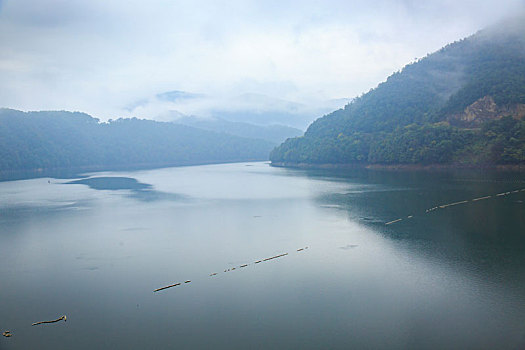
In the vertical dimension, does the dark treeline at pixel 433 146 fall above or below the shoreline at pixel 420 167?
above

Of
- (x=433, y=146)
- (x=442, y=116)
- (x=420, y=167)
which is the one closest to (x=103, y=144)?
(x=442, y=116)

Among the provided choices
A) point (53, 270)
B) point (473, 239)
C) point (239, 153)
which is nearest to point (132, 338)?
point (53, 270)

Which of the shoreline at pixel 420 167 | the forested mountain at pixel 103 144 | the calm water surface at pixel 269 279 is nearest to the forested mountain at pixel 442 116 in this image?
the shoreline at pixel 420 167

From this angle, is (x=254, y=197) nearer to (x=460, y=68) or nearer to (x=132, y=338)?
(x=132, y=338)

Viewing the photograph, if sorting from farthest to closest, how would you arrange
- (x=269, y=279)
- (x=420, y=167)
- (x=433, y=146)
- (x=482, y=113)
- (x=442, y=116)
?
1. (x=442, y=116)
2. (x=482, y=113)
3. (x=420, y=167)
4. (x=433, y=146)
5. (x=269, y=279)

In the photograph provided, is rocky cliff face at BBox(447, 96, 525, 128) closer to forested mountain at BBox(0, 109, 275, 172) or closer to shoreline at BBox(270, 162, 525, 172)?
shoreline at BBox(270, 162, 525, 172)

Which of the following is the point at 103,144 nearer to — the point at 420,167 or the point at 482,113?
the point at 420,167

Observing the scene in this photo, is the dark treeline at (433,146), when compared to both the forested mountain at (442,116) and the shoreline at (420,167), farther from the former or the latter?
the shoreline at (420,167)

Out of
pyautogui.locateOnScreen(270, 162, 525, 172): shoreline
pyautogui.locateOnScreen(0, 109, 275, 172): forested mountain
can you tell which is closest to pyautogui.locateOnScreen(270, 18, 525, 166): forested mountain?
pyautogui.locateOnScreen(270, 162, 525, 172): shoreline
